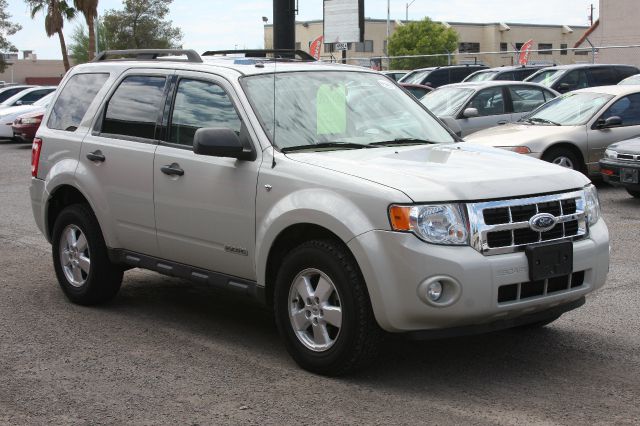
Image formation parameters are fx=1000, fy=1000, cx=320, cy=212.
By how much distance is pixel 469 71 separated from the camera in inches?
1198

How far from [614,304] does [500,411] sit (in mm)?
2654

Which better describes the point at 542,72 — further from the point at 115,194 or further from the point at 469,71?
the point at 115,194

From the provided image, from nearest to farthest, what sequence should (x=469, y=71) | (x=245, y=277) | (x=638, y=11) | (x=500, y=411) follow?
(x=500, y=411) → (x=245, y=277) → (x=469, y=71) → (x=638, y=11)

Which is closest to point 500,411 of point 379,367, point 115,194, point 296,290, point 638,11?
point 379,367

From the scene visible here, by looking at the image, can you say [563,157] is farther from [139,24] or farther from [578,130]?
[139,24]

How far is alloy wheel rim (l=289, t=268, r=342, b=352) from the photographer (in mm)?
5484

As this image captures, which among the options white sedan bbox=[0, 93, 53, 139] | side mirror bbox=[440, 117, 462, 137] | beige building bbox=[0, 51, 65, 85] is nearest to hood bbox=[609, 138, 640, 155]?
side mirror bbox=[440, 117, 462, 137]

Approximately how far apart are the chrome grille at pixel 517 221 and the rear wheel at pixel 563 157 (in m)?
8.40

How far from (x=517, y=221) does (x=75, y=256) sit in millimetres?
3632

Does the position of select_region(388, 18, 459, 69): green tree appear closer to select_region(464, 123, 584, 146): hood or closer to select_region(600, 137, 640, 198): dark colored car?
select_region(464, 123, 584, 146): hood

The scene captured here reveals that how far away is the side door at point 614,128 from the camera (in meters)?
14.1

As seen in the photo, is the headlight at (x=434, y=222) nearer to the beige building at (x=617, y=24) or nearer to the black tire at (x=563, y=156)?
the black tire at (x=563, y=156)

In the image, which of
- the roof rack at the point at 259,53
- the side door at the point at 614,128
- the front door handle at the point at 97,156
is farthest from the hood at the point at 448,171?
the side door at the point at 614,128

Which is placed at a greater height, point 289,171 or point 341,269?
point 289,171
